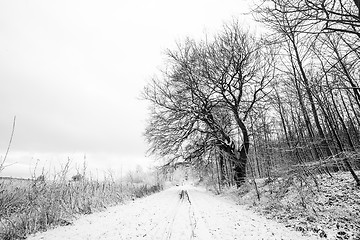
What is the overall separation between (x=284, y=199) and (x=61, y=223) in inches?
331

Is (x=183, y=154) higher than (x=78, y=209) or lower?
higher

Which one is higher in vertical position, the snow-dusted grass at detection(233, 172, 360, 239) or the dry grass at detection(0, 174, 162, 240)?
the dry grass at detection(0, 174, 162, 240)

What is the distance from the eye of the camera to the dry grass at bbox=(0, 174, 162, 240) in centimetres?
409

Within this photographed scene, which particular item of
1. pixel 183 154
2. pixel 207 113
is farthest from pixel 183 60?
pixel 183 154

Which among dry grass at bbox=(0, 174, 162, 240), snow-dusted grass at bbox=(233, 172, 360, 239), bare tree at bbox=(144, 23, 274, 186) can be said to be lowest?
snow-dusted grass at bbox=(233, 172, 360, 239)

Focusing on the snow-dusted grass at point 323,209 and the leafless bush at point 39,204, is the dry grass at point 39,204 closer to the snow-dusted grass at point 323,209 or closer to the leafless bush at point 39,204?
the leafless bush at point 39,204

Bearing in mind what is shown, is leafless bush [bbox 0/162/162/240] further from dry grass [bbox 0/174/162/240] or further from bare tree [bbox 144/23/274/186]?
bare tree [bbox 144/23/274/186]

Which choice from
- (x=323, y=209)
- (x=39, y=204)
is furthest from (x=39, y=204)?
(x=323, y=209)

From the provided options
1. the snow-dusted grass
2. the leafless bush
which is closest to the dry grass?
the leafless bush

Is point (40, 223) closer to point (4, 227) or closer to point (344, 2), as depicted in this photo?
point (4, 227)

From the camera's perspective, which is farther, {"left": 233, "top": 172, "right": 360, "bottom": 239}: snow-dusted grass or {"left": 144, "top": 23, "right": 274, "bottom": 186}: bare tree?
{"left": 144, "top": 23, "right": 274, "bottom": 186}: bare tree

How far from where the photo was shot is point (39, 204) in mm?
4895

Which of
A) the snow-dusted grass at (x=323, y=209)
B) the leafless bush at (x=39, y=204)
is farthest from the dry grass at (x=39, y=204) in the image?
the snow-dusted grass at (x=323, y=209)

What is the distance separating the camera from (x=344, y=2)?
376 centimetres
